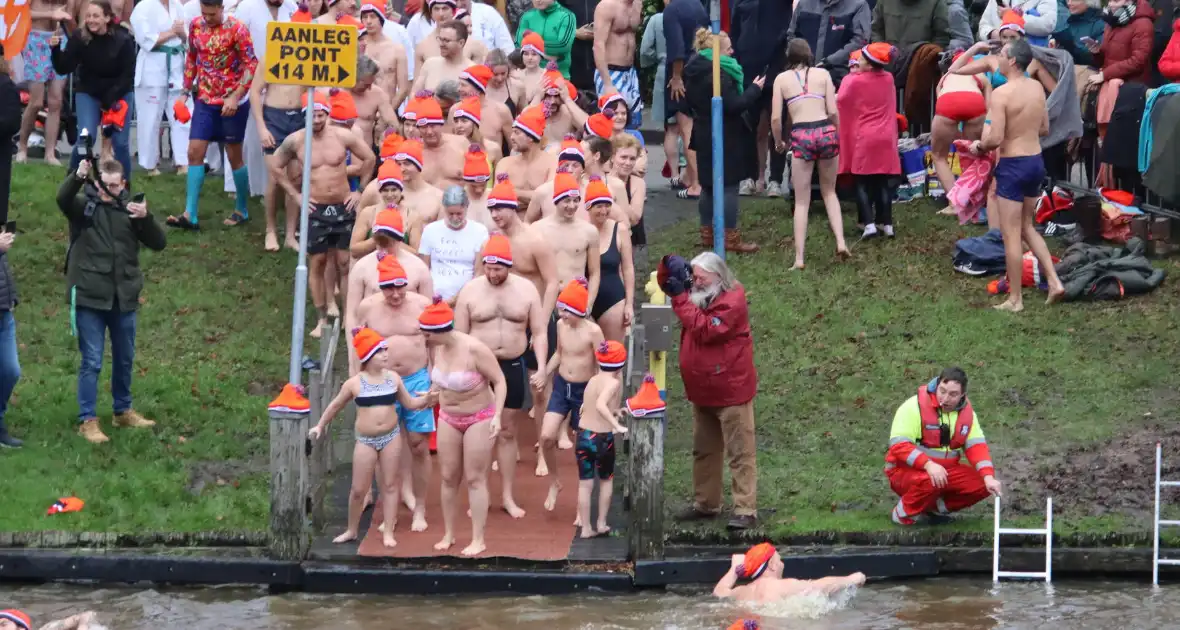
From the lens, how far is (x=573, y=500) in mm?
13109

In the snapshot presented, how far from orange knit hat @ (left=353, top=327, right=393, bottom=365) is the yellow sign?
6.17 ft

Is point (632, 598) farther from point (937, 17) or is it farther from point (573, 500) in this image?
point (937, 17)

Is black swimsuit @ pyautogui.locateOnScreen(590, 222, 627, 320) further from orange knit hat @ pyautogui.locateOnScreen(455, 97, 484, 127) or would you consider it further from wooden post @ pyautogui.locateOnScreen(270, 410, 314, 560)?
wooden post @ pyautogui.locateOnScreen(270, 410, 314, 560)

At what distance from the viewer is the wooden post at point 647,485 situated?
39.2 feet

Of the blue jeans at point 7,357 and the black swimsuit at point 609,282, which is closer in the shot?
the blue jeans at point 7,357

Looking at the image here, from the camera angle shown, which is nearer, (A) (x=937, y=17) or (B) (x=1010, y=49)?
(B) (x=1010, y=49)

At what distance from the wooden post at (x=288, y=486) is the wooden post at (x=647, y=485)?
214 cm

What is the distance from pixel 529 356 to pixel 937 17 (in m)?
7.90

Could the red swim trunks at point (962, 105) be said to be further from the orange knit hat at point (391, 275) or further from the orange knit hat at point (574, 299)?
the orange knit hat at point (391, 275)

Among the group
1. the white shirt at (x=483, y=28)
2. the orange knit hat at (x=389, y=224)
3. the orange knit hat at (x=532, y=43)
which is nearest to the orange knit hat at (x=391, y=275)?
the orange knit hat at (x=389, y=224)

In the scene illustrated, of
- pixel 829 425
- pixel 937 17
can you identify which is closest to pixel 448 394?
pixel 829 425

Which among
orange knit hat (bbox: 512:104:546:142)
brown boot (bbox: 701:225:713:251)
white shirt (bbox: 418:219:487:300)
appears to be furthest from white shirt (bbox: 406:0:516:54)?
white shirt (bbox: 418:219:487:300)

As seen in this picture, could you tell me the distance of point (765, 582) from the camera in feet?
37.7

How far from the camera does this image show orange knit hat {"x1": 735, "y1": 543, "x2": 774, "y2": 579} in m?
11.5
